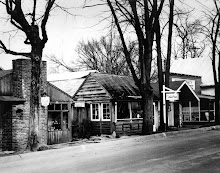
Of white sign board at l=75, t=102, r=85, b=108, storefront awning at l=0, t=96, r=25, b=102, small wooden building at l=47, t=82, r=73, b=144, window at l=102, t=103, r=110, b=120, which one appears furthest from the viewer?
window at l=102, t=103, r=110, b=120

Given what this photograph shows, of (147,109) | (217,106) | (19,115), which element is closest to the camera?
(19,115)

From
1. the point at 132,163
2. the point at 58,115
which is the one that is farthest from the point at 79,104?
the point at 132,163

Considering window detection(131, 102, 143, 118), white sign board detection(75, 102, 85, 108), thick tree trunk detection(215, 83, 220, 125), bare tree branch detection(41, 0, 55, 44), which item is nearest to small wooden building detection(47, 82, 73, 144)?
A: white sign board detection(75, 102, 85, 108)

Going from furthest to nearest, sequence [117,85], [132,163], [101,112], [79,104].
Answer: [117,85]
[101,112]
[79,104]
[132,163]

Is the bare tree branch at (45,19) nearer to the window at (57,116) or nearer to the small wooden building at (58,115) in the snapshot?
the small wooden building at (58,115)

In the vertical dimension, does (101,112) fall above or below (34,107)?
below

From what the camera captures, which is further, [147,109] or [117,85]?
[117,85]

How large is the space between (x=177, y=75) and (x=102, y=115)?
17162mm

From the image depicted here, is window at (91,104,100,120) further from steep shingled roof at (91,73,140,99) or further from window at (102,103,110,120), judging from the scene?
steep shingled roof at (91,73,140,99)

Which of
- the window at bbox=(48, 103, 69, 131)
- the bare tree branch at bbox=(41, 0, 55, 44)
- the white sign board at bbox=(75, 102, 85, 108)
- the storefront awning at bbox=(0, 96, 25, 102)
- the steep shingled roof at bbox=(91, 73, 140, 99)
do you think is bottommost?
the window at bbox=(48, 103, 69, 131)

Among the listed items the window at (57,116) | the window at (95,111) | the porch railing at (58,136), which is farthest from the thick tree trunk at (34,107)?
the window at (95,111)

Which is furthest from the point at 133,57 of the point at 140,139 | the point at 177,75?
the point at 140,139

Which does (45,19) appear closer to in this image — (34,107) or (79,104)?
(34,107)

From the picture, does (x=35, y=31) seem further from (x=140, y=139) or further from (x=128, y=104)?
(x=128, y=104)
